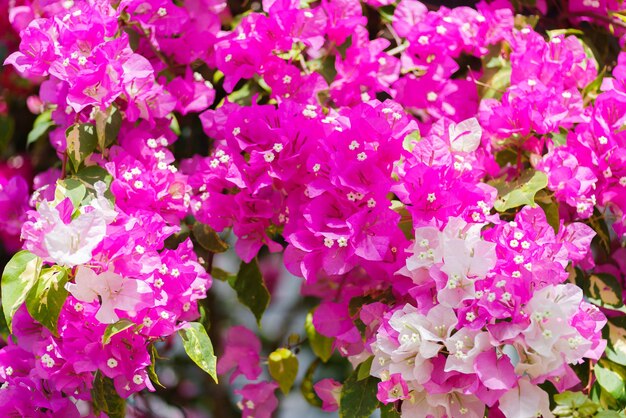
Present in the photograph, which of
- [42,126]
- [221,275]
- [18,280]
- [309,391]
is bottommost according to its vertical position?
[309,391]

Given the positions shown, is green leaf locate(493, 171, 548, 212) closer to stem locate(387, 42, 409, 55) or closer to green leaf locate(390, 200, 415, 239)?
green leaf locate(390, 200, 415, 239)

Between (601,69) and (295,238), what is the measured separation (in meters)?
0.56

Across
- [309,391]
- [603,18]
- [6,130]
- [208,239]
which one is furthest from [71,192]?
[603,18]

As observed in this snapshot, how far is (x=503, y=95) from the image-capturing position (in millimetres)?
1191

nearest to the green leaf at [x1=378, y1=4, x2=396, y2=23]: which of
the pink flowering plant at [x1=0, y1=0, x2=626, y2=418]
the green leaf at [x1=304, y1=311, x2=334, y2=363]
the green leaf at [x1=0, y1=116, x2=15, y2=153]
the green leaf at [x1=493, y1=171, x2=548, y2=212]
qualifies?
the pink flowering plant at [x1=0, y1=0, x2=626, y2=418]

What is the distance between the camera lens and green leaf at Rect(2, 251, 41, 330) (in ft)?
3.27

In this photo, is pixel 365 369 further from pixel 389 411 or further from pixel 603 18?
pixel 603 18

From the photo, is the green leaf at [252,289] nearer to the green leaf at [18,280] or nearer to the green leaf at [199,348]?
the green leaf at [199,348]

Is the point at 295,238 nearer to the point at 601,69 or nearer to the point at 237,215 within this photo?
the point at 237,215

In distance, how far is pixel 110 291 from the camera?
996 millimetres

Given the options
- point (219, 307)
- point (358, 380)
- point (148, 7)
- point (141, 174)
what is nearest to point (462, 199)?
point (358, 380)

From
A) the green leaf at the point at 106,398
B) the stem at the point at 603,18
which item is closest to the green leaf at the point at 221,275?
the green leaf at the point at 106,398

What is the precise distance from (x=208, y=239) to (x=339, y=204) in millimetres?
208

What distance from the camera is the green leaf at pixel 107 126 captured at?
113 centimetres
